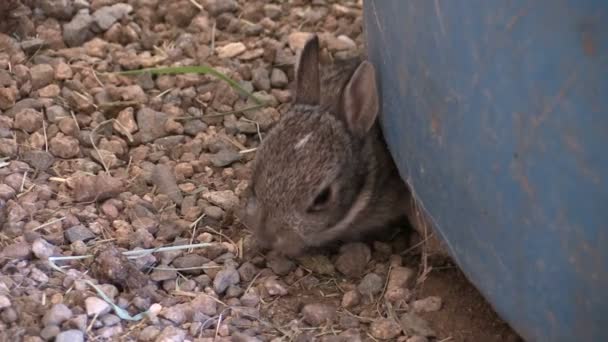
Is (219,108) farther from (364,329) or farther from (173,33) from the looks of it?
(364,329)

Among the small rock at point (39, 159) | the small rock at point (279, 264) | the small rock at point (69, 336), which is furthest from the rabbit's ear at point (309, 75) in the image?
the small rock at point (69, 336)

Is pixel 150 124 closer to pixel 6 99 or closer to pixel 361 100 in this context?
pixel 6 99

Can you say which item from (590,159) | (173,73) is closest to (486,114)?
(590,159)

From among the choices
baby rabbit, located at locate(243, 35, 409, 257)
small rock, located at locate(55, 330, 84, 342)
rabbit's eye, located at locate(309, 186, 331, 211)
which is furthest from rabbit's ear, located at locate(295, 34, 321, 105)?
small rock, located at locate(55, 330, 84, 342)

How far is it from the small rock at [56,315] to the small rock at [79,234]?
58cm

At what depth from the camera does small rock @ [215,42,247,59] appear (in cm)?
603

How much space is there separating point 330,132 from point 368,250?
2.05 feet

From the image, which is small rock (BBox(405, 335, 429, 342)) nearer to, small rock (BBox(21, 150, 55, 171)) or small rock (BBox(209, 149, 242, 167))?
small rock (BBox(209, 149, 242, 167))

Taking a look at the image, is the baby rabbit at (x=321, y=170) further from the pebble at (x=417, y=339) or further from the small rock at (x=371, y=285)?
the pebble at (x=417, y=339)

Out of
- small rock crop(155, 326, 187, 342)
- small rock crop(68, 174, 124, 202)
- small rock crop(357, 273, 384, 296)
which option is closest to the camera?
small rock crop(155, 326, 187, 342)

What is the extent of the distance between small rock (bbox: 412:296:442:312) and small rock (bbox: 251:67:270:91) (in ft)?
6.37

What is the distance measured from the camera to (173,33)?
20.2 ft

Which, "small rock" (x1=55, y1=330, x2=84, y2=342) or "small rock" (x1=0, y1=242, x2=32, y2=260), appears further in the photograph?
"small rock" (x1=0, y1=242, x2=32, y2=260)

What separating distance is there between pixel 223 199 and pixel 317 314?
966mm
